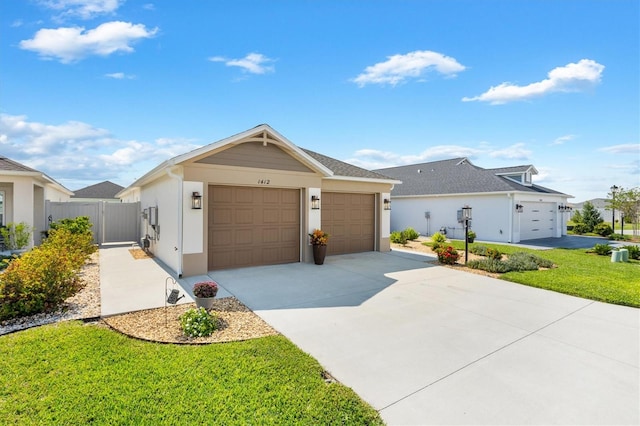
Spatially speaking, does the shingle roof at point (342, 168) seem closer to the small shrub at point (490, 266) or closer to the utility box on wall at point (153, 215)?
the small shrub at point (490, 266)

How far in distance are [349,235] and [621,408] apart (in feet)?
31.4

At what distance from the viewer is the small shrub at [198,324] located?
15.1ft

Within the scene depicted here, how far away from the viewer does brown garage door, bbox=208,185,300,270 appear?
888 centimetres

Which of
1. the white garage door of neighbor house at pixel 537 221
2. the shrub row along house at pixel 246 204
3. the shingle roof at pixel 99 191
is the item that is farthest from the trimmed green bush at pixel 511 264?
the shingle roof at pixel 99 191

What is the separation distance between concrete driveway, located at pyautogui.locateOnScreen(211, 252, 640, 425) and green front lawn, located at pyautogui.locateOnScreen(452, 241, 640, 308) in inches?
20.5

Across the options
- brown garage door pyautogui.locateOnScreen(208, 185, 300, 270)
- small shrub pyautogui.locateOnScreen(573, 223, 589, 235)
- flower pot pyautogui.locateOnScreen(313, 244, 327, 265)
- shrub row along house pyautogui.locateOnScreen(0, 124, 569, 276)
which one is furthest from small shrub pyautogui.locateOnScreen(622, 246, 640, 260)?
small shrub pyautogui.locateOnScreen(573, 223, 589, 235)

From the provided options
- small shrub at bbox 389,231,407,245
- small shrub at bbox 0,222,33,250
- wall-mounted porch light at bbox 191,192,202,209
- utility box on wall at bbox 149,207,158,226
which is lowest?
small shrub at bbox 389,231,407,245

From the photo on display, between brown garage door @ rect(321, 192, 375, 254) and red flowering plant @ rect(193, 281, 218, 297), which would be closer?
red flowering plant @ rect(193, 281, 218, 297)

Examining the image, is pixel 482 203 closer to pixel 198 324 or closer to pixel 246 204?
pixel 246 204

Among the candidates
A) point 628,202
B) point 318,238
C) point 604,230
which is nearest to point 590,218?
point 628,202

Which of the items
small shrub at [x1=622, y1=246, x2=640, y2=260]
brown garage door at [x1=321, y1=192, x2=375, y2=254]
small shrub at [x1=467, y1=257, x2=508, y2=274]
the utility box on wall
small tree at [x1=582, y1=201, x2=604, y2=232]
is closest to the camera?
small shrub at [x1=467, y1=257, x2=508, y2=274]

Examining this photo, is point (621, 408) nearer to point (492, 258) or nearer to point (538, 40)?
point (492, 258)

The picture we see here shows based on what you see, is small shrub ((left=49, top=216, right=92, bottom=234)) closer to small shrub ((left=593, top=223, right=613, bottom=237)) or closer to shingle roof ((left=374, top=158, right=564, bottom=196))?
shingle roof ((left=374, top=158, right=564, bottom=196))

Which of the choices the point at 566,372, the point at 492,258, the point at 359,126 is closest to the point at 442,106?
the point at 359,126
